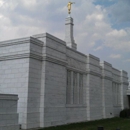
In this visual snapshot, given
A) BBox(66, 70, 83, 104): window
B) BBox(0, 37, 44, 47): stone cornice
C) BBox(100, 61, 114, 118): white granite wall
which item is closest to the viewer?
BBox(0, 37, 44, 47): stone cornice

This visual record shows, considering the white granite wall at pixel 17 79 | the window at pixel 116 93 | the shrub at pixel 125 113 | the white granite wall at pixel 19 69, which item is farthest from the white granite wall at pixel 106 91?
the white granite wall at pixel 17 79

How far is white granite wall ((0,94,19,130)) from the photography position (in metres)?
10.7

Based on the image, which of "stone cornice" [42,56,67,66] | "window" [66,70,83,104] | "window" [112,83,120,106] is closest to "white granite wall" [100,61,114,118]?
"window" [112,83,120,106]

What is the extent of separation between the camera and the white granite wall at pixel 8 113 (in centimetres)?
1073

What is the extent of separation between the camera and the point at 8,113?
1103cm

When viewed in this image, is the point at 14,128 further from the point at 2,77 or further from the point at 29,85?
the point at 2,77

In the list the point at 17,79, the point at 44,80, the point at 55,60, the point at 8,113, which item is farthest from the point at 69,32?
the point at 8,113

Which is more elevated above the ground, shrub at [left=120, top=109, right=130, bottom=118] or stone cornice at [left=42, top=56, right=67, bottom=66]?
stone cornice at [left=42, top=56, right=67, bottom=66]

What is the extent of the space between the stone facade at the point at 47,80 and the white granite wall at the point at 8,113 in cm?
165

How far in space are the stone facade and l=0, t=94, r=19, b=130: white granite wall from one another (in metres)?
1.65

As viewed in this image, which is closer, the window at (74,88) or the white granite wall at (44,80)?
the white granite wall at (44,80)

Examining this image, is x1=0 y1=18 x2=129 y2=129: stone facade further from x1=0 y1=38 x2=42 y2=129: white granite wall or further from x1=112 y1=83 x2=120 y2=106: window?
x1=112 y1=83 x2=120 y2=106: window

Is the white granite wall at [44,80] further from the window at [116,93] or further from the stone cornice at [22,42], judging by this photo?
the window at [116,93]

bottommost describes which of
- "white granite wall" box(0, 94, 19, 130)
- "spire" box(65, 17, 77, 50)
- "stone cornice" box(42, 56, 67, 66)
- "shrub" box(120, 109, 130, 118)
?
"shrub" box(120, 109, 130, 118)
